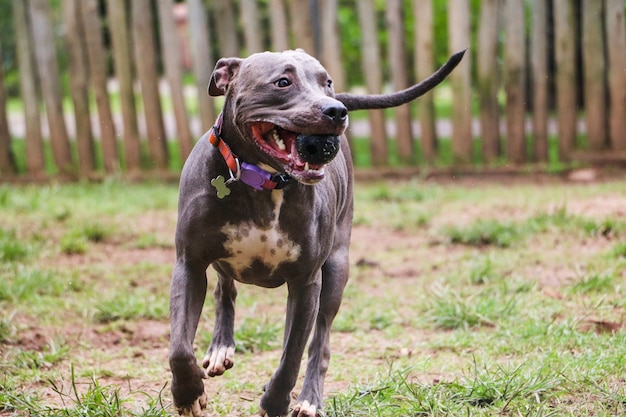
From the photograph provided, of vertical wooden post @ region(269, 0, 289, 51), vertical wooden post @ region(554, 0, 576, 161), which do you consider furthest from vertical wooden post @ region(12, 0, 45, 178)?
vertical wooden post @ region(554, 0, 576, 161)

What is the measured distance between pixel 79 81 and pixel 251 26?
165 cm

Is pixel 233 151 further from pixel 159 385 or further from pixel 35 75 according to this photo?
pixel 35 75

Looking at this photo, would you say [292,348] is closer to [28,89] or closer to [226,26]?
[226,26]

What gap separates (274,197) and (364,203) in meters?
4.51

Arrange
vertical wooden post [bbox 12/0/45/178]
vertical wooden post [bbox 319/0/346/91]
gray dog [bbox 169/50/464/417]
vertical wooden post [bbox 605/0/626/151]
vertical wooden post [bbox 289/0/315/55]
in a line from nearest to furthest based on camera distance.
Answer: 1. gray dog [bbox 169/50/464/417]
2. vertical wooden post [bbox 605/0/626/151]
3. vertical wooden post [bbox 289/0/315/55]
4. vertical wooden post [bbox 319/0/346/91]
5. vertical wooden post [bbox 12/0/45/178]

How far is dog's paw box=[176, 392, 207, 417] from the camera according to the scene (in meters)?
3.42

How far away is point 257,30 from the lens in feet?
28.4

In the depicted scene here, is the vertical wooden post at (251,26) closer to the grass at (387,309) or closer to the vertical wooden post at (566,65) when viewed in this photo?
the grass at (387,309)

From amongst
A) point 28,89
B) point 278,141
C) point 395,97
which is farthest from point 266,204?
point 28,89

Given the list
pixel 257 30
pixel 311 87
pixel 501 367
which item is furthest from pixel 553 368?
pixel 257 30

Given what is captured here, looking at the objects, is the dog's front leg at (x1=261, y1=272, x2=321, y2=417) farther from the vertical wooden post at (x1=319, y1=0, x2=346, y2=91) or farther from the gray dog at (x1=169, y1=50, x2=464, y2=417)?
the vertical wooden post at (x1=319, y1=0, x2=346, y2=91)

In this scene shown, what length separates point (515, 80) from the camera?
28.1 ft

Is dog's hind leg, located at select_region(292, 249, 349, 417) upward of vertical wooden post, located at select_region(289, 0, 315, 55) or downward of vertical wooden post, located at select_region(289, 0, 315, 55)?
downward

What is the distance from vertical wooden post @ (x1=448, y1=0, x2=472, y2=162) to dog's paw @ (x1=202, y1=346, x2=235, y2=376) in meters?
5.03
